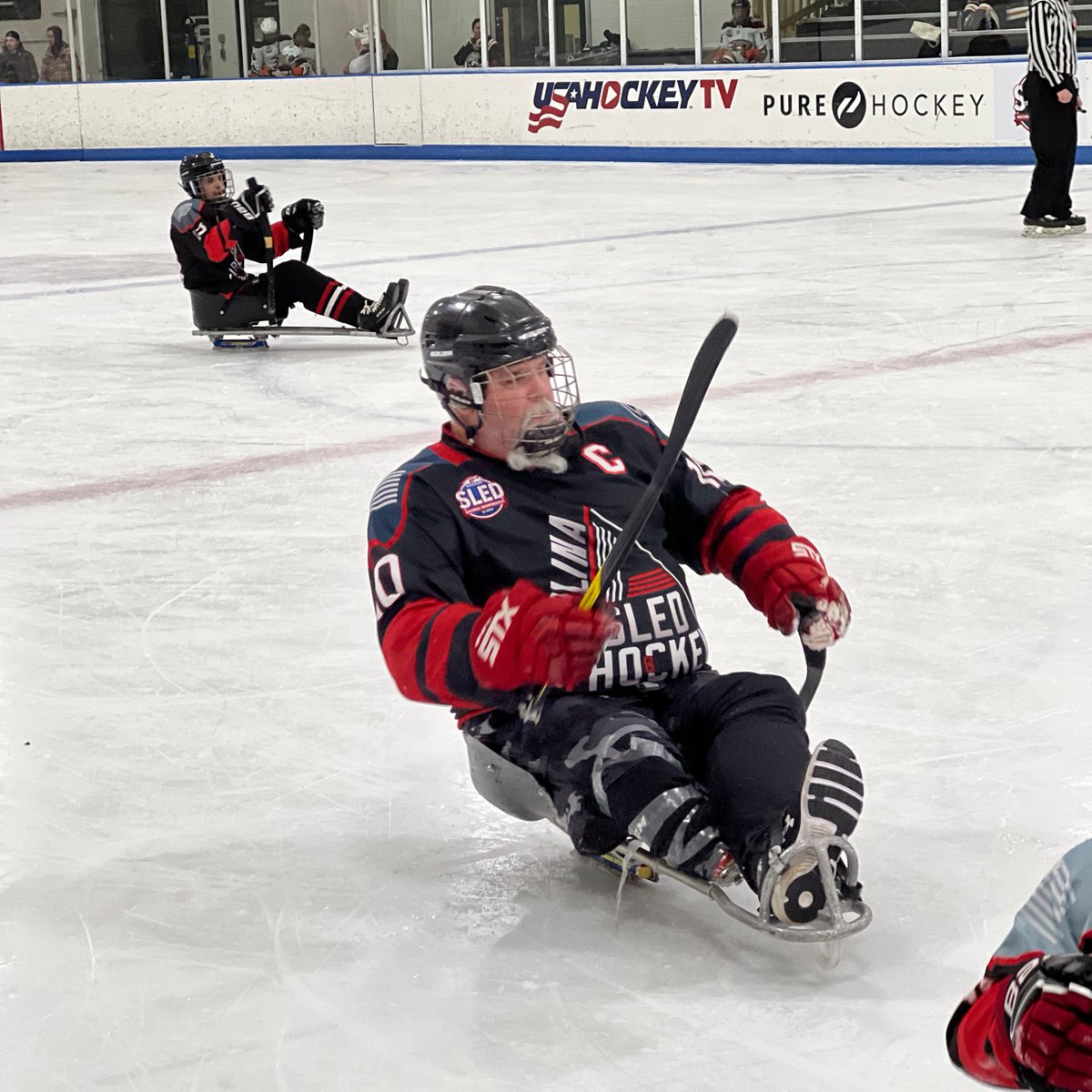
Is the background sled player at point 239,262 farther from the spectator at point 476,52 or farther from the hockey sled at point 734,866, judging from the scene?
the spectator at point 476,52

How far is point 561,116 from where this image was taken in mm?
15508

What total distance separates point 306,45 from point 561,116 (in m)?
3.50

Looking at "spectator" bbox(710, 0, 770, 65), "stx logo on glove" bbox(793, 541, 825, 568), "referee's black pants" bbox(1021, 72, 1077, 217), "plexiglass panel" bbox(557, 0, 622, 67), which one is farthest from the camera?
"plexiglass panel" bbox(557, 0, 622, 67)

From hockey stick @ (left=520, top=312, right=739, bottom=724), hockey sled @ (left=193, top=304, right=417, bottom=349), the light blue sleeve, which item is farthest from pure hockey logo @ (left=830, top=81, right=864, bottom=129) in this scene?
the light blue sleeve

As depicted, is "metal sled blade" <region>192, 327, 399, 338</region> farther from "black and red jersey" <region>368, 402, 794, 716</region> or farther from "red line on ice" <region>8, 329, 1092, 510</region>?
"black and red jersey" <region>368, 402, 794, 716</region>

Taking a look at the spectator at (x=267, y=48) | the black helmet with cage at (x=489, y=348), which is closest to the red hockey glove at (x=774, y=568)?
the black helmet with cage at (x=489, y=348)

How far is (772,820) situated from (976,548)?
67.0 inches

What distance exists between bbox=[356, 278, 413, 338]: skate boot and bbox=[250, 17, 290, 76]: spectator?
482 inches

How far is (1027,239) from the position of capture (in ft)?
27.8

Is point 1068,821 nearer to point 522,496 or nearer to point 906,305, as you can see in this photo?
point 522,496

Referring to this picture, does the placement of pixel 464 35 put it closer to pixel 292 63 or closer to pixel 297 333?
pixel 292 63

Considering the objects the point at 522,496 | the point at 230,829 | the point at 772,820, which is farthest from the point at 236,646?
the point at 772,820

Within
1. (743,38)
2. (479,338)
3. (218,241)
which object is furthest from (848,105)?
(479,338)

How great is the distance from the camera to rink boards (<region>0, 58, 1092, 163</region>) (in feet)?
43.5
